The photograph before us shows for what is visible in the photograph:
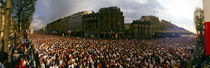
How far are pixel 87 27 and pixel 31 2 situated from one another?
3739 centimetres

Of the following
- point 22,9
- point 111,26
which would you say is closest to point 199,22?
point 22,9

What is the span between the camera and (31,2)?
70.5ft

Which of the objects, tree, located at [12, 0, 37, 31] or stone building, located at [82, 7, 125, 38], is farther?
stone building, located at [82, 7, 125, 38]

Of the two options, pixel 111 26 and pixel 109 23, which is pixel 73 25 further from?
pixel 111 26

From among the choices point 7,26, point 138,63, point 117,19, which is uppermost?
point 117,19

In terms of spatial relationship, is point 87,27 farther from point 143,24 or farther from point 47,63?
point 47,63

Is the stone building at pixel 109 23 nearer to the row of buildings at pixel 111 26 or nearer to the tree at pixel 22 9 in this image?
the row of buildings at pixel 111 26

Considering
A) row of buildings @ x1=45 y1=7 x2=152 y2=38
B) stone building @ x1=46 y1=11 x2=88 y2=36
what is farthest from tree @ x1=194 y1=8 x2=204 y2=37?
stone building @ x1=46 y1=11 x2=88 y2=36

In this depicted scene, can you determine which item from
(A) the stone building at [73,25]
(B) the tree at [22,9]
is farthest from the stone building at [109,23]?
(B) the tree at [22,9]

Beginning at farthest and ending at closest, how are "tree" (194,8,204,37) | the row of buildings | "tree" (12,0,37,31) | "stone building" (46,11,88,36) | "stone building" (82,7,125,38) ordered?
1. "stone building" (46,11,88,36)
2. the row of buildings
3. "stone building" (82,7,125,38)
4. "tree" (12,0,37,31)
5. "tree" (194,8,204,37)

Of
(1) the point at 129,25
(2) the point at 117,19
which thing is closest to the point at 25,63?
(2) the point at 117,19

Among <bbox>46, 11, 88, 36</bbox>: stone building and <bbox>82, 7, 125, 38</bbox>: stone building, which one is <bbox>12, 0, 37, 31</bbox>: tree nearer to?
<bbox>82, 7, 125, 38</bbox>: stone building

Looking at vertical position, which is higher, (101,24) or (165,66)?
(101,24)

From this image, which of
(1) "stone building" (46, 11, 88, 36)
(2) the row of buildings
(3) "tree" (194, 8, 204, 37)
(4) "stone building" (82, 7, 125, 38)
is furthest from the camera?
(1) "stone building" (46, 11, 88, 36)
